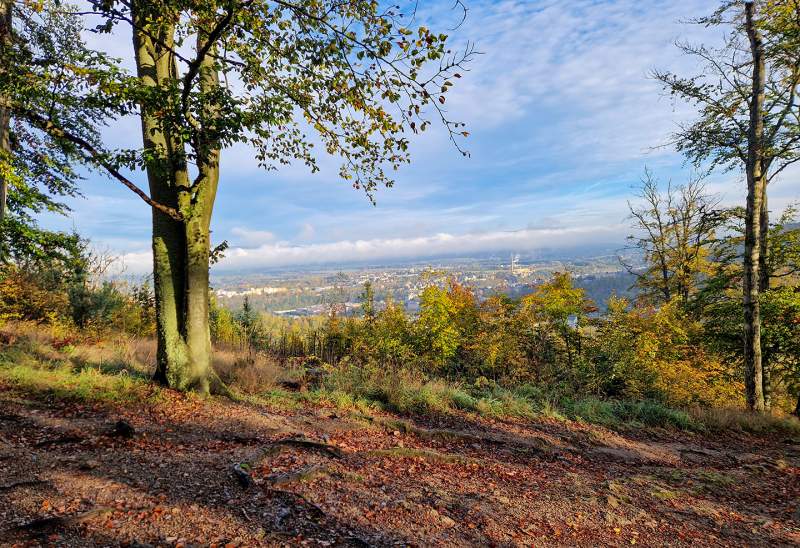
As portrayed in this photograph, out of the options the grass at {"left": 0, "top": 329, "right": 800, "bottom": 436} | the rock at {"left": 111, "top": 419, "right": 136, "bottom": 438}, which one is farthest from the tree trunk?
the rock at {"left": 111, "top": 419, "right": 136, "bottom": 438}

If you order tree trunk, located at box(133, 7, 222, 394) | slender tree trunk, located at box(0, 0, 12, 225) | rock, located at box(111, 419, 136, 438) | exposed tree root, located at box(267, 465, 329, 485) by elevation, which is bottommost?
exposed tree root, located at box(267, 465, 329, 485)

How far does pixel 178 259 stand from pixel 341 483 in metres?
4.82

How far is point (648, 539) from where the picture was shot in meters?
3.52

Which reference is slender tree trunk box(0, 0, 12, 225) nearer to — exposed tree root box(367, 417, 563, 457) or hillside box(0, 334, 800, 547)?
hillside box(0, 334, 800, 547)

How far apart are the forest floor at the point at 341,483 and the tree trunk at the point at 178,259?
0.55 metres

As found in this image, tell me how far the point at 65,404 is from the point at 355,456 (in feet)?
14.1

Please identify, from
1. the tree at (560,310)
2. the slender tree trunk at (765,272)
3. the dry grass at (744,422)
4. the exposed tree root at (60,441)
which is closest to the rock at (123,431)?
the exposed tree root at (60,441)

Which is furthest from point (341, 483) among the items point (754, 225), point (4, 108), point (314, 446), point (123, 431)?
point (754, 225)

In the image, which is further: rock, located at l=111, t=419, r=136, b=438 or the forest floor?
rock, located at l=111, t=419, r=136, b=438

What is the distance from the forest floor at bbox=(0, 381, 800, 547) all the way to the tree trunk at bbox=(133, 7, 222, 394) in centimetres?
55

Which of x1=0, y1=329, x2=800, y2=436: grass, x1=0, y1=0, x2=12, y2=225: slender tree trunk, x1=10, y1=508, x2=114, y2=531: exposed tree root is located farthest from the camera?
x1=0, y1=329, x2=800, y2=436: grass

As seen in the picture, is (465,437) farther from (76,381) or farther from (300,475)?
(76,381)

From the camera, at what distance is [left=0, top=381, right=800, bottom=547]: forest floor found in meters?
2.82

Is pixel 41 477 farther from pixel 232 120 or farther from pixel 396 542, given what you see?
pixel 232 120
